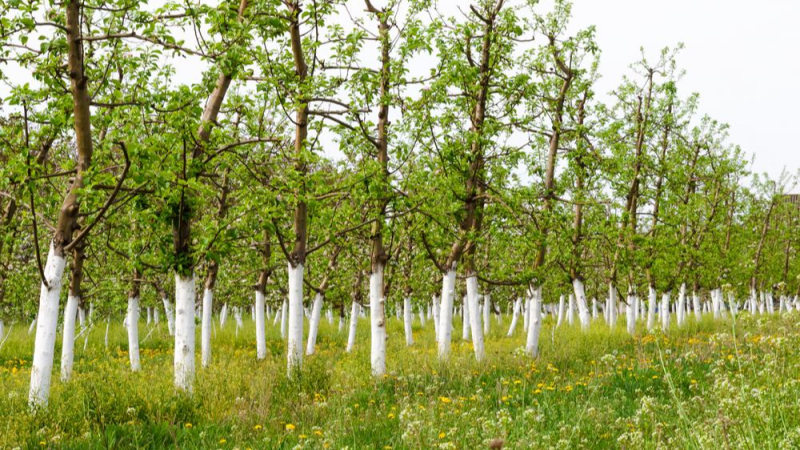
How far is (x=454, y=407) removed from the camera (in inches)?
351

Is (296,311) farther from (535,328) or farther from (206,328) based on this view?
(535,328)

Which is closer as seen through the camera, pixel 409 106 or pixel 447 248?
pixel 409 106

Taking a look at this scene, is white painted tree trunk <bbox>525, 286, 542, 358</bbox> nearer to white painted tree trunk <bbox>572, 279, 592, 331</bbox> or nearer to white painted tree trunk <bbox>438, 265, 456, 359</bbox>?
white painted tree trunk <bbox>438, 265, 456, 359</bbox>

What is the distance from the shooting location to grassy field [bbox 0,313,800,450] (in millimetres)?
5199

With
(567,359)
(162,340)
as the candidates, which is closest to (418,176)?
(567,359)

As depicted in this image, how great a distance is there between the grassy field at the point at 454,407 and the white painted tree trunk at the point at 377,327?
544 millimetres

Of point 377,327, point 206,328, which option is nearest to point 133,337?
point 206,328

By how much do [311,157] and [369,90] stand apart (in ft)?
9.14

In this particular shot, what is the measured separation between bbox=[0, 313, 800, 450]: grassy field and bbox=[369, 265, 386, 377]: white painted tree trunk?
0.54 m

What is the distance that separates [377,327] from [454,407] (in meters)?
5.51

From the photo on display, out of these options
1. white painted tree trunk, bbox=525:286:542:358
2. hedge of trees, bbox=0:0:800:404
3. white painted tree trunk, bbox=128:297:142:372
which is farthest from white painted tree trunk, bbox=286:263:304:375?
white painted tree trunk, bbox=128:297:142:372

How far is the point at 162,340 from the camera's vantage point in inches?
1068

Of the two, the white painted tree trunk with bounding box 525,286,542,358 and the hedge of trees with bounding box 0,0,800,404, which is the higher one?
the hedge of trees with bounding box 0,0,800,404

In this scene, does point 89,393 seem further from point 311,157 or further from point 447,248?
point 447,248
